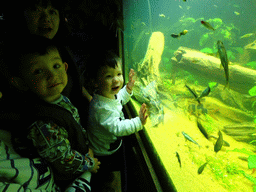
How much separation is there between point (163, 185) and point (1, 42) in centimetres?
180

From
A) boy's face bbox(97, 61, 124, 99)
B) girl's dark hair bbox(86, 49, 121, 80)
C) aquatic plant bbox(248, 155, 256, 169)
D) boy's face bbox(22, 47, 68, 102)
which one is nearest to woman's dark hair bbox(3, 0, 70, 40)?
boy's face bbox(22, 47, 68, 102)

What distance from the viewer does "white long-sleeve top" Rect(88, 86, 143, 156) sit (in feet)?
4.33

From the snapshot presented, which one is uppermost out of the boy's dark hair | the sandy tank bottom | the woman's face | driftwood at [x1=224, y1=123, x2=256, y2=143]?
the woman's face

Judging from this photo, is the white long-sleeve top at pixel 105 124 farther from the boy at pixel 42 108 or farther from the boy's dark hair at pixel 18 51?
the boy's dark hair at pixel 18 51

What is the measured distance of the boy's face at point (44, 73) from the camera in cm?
85

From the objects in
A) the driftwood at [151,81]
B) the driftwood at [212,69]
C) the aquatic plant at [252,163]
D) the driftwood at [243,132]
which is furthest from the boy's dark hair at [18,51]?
the driftwood at [243,132]

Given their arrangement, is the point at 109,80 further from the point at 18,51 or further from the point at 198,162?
the point at 198,162

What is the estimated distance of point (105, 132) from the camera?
1464 mm

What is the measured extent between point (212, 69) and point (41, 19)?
10.4 feet

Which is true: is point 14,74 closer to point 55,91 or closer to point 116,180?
point 55,91

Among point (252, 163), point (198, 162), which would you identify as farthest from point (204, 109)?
point (252, 163)

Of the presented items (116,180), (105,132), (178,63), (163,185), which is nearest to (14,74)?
(105,132)

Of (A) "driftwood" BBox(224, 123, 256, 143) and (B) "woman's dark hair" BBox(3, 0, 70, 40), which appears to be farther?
(A) "driftwood" BBox(224, 123, 256, 143)

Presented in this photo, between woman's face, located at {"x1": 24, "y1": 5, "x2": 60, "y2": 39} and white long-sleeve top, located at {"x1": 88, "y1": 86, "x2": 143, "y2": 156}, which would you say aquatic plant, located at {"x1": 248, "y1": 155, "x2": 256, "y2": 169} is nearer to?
white long-sleeve top, located at {"x1": 88, "y1": 86, "x2": 143, "y2": 156}
